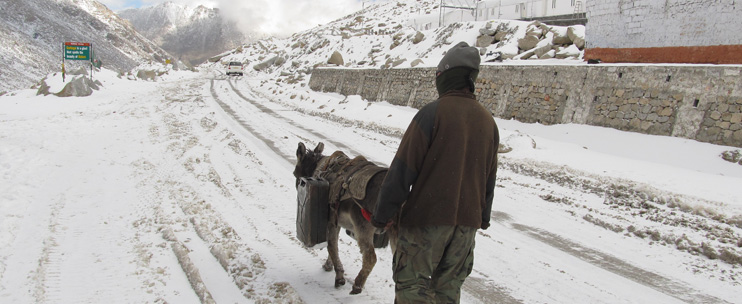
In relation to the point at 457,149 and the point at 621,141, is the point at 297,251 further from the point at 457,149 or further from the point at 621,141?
the point at 621,141

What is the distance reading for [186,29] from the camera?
3312 inches

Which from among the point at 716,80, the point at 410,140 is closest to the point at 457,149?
the point at 410,140

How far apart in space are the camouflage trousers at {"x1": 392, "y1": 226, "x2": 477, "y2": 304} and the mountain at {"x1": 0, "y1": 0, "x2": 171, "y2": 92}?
3045 centimetres

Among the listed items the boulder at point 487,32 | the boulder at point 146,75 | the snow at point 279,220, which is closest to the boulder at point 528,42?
the boulder at point 487,32

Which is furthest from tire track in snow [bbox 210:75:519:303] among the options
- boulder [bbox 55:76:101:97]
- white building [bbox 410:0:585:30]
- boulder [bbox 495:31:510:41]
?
white building [bbox 410:0:585:30]

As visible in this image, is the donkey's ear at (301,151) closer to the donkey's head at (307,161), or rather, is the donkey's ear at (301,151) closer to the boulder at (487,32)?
the donkey's head at (307,161)

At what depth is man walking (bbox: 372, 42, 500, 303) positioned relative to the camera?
2.29 meters

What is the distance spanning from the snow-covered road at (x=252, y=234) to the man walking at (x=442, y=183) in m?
1.25

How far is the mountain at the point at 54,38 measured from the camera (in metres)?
29.5

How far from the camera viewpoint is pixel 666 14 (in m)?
11.9

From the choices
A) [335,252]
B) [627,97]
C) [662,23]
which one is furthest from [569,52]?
[335,252]

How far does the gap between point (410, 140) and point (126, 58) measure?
184 feet

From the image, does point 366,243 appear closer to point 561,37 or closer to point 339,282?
point 339,282

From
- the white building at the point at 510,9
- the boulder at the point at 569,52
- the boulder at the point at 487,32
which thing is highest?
the white building at the point at 510,9
